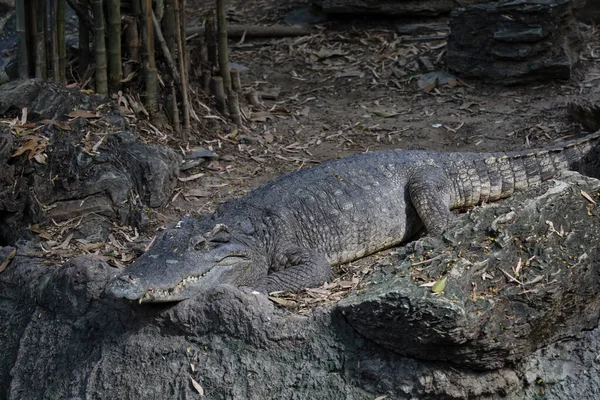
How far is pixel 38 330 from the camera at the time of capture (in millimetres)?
4773

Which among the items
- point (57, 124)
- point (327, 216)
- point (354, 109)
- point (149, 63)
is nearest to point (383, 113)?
point (354, 109)

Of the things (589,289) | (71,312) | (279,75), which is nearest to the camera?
(589,289)

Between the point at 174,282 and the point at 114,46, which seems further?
the point at 114,46

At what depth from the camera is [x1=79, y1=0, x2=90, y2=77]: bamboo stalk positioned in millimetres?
7020

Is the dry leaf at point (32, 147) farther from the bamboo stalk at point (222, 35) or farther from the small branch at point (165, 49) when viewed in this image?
the bamboo stalk at point (222, 35)

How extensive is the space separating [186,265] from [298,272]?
0.73 meters

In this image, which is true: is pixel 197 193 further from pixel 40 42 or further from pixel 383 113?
pixel 383 113

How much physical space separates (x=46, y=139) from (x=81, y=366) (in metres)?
2.18

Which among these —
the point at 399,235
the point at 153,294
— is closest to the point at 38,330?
the point at 153,294

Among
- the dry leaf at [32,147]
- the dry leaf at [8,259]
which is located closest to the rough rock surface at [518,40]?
the dry leaf at [32,147]

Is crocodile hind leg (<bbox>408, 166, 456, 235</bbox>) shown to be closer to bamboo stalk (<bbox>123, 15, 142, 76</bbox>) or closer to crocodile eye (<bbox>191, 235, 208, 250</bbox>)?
crocodile eye (<bbox>191, 235, 208, 250</bbox>)

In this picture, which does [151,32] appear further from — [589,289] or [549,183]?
[589,289]

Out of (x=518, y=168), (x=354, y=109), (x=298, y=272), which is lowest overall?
(x=354, y=109)

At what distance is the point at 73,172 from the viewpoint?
582 centimetres
